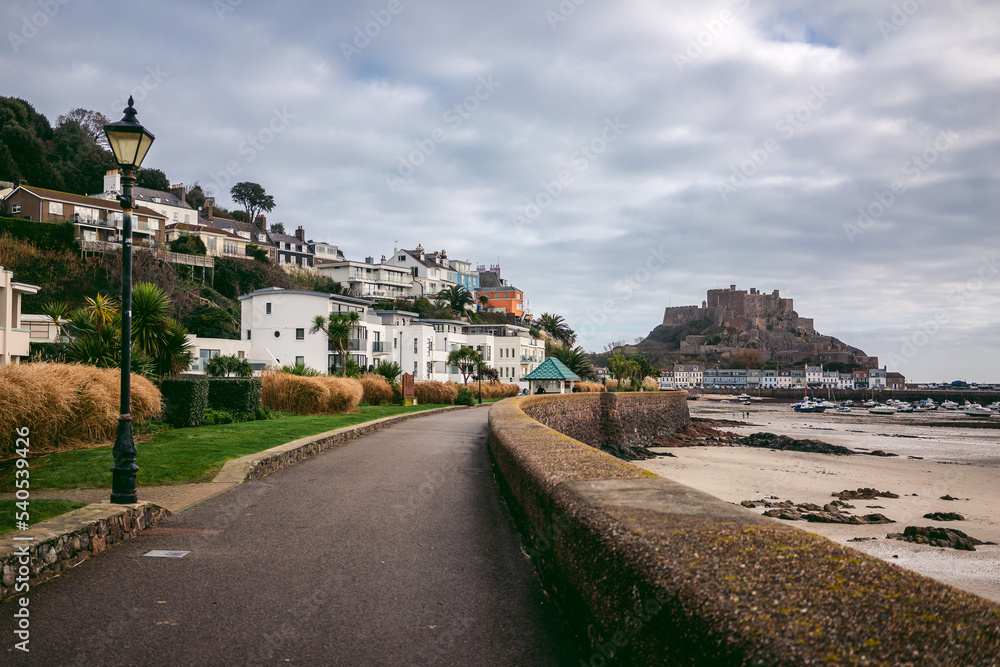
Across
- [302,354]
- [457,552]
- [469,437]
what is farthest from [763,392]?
[457,552]

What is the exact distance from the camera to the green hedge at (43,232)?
5597cm

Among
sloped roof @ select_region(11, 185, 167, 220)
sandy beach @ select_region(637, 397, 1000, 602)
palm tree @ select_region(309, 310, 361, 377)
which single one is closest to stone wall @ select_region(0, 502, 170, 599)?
sandy beach @ select_region(637, 397, 1000, 602)

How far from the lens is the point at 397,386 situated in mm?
43656

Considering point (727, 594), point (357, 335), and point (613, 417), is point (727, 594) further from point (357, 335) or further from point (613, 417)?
point (357, 335)

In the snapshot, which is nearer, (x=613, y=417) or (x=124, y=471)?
(x=124, y=471)

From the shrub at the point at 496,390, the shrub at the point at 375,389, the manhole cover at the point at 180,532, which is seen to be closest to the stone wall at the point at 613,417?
the shrub at the point at 375,389

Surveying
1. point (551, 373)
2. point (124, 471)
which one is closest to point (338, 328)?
point (551, 373)

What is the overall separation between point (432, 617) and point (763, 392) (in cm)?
18888

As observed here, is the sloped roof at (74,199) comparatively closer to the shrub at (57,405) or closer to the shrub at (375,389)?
the shrub at (375,389)

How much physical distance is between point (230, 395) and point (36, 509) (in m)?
15.6

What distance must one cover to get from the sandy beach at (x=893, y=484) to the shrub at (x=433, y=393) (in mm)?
15930

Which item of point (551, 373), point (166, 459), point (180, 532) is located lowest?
point (180, 532)

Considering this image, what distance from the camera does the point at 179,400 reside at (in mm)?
19453

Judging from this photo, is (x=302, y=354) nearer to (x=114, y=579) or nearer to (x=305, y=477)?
(x=305, y=477)
